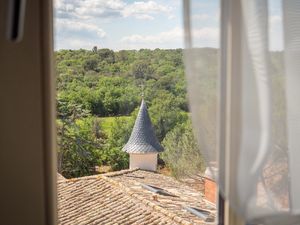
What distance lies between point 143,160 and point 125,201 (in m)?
0.16

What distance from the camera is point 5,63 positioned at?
0.89 metres

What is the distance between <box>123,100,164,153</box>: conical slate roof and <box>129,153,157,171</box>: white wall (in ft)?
0.05

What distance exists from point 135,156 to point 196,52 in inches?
15.5

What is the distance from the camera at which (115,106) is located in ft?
3.61

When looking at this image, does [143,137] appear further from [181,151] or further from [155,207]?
[155,207]

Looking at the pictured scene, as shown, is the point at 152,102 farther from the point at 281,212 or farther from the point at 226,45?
the point at 281,212

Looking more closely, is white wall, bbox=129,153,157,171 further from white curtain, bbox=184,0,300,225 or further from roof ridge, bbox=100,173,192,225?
white curtain, bbox=184,0,300,225

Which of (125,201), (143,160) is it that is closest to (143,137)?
(143,160)

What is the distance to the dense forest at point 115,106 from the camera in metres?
1.09

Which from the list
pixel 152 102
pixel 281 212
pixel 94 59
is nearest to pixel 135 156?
pixel 152 102

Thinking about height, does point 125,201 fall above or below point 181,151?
below

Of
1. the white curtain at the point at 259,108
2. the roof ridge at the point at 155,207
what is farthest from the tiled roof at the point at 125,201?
the white curtain at the point at 259,108

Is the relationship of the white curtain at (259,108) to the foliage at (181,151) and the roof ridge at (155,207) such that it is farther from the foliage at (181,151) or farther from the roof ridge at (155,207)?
the roof ridge at (155,207)

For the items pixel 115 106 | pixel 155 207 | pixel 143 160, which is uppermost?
pixel 115 106
